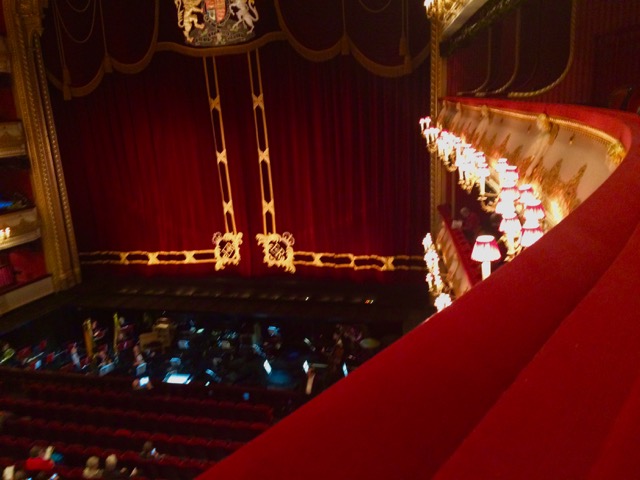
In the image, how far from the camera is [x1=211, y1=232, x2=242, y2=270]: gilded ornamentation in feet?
31.2

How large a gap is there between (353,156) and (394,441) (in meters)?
8.28

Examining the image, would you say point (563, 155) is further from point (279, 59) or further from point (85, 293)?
Answer: point (85, 293)

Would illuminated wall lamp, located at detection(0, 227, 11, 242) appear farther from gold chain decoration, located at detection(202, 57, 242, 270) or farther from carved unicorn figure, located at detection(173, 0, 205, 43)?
carved unicorn figure, located at detection(173, 0, 205, 43)

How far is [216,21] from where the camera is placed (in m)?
8.59

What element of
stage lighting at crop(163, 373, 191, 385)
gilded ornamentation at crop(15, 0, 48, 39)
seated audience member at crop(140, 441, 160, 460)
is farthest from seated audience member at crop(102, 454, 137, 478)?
gilded ornamentation at crop(15, 0, 48, 39)

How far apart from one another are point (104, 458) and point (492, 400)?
5.37 m

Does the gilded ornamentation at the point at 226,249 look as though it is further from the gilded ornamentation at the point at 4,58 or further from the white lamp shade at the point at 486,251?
the white lamp shade at the point at 486,251

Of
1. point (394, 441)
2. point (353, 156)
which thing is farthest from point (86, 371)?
point (394, 441)

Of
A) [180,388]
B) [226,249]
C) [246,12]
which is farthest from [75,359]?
[246,12]

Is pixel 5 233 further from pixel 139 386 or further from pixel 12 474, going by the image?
pixel 12 474

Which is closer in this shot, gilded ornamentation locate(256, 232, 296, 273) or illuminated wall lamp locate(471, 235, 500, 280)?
illuminated wall lamp locate(471, 235, 500, 280)

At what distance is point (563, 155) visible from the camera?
2.82 metres

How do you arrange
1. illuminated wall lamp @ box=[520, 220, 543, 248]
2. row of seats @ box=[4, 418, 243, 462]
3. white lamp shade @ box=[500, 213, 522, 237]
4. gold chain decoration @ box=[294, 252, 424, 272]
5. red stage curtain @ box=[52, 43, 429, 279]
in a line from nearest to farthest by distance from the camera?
1. illuminated wall lamp @ box=[520, 220, 543, 248]
2. white lamp shade @ box=[500, 213, 522, 237]
3. row of seats @ box=[4, 418, 243, 462]
4. red stage curtain @ box=[52, 43, 429, 279]
5. gold chain decoration @ box=[294, 252, 424, 272]

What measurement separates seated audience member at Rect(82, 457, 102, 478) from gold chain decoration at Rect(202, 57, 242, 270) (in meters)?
4.92
